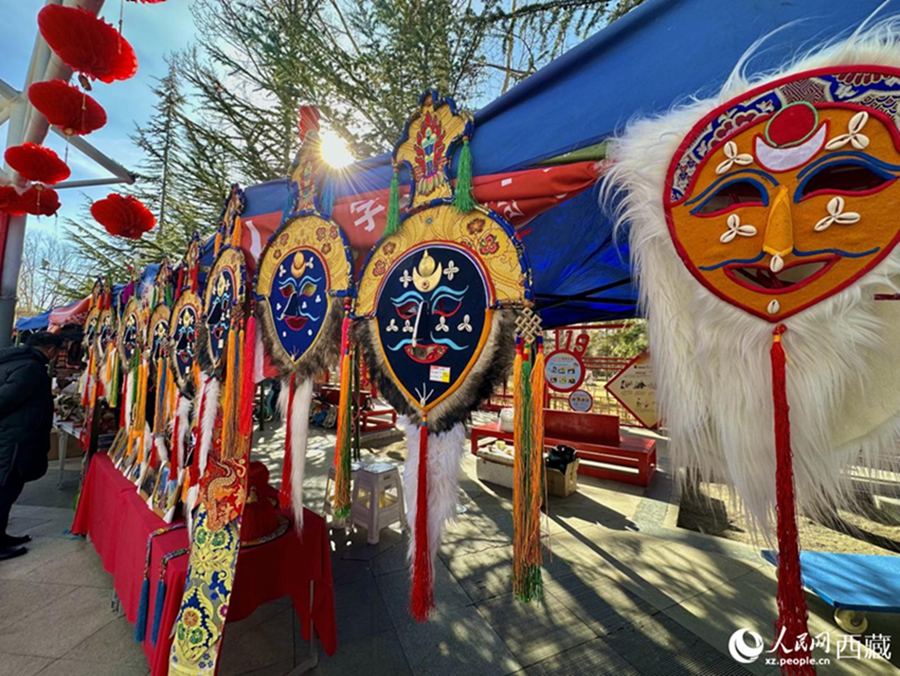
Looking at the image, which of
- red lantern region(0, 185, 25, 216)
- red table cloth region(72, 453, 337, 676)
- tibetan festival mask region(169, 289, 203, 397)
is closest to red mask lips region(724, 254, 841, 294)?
red table cloth region(72, 453, 337, 676)

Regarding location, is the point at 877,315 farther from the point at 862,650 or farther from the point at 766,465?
the point at 862,650

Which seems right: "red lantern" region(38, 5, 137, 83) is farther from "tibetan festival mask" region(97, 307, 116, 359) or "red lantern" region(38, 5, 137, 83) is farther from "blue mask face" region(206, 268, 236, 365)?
"tibetan festival mask" region(97, 307, 116, 359)

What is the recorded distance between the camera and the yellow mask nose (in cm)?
64

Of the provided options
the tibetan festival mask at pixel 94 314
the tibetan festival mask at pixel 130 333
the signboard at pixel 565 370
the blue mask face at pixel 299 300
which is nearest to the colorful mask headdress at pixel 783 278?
the blue mask face at pixel 299 300

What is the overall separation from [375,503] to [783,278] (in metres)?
3.28

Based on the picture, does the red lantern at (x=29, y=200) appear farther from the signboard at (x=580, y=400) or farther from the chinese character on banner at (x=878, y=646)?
the chinese character on banner at (x=878, y=646)

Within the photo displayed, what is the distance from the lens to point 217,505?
153cm

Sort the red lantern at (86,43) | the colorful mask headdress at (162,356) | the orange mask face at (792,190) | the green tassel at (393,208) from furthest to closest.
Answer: the colorful mask headdress at (162,356)
the red lantern at (86,43)
the green tassel at (393,208)
the orange mask face at (792,190)

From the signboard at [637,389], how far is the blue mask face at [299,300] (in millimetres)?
3898

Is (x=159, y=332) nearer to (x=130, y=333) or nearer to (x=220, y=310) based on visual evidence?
(x=130, y=333)

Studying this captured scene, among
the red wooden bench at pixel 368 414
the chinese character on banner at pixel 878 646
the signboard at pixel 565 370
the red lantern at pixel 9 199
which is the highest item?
the red lantern at pixel 9 199

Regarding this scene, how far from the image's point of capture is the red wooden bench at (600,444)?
4.83 meters

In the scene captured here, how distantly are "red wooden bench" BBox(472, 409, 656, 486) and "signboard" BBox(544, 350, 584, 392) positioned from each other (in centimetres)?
68

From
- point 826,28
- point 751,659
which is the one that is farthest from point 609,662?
point 826,28
